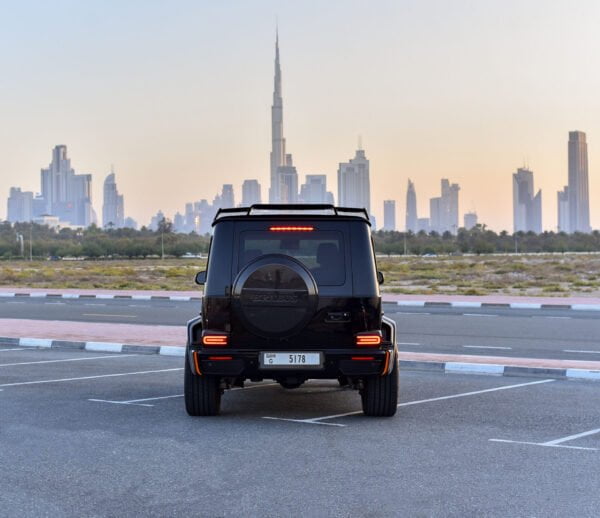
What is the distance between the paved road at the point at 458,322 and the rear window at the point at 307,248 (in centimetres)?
740

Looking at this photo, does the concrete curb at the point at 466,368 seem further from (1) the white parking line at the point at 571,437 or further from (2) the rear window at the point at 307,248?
(2) the rear window at the point at 307,248

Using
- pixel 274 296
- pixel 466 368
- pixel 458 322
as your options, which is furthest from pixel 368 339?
pixel 458 322

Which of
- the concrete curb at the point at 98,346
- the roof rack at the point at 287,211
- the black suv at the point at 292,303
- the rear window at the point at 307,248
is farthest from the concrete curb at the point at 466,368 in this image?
the rear window at the point at 307,248

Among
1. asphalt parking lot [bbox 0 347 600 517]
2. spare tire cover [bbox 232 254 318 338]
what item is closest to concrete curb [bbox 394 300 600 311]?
asphalt parking lot [bbox 0 347 600 517]

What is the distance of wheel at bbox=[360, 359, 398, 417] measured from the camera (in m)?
9.38

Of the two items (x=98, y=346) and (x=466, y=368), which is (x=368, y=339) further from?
(x=98, y=346)

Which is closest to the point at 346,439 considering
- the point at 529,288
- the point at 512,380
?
the point at 512,380

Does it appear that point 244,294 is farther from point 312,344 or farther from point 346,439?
point 346,439

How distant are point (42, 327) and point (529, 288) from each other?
30.3 metres

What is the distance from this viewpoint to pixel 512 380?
12703 mm

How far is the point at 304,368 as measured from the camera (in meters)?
9.02

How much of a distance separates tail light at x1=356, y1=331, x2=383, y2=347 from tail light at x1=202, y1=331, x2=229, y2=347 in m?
1.27

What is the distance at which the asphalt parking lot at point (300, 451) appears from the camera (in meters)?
6.14

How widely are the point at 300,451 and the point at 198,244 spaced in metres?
133
